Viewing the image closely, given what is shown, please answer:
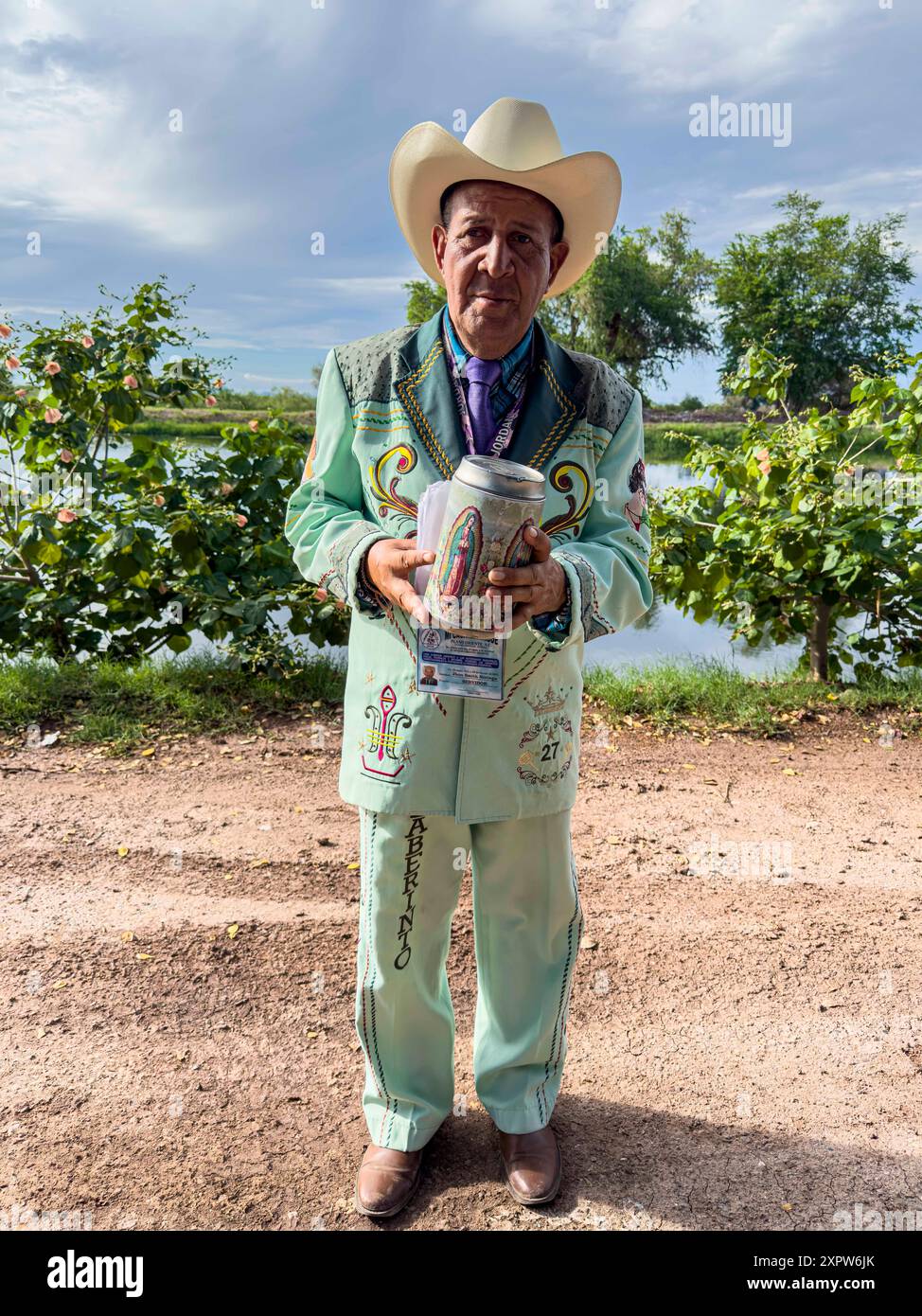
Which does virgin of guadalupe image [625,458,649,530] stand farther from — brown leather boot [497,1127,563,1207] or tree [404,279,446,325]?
tree [404,279,446,325]

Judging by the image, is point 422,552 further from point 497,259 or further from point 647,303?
point 647,303

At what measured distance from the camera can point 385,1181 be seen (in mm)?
2170

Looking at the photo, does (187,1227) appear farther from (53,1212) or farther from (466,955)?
(466,955)

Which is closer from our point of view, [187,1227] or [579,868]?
[187,1227]

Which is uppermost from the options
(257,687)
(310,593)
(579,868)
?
(310,593)

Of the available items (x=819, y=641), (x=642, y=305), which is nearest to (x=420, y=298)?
(x=642, y=305)

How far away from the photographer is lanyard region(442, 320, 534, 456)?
→ 74.1 inches

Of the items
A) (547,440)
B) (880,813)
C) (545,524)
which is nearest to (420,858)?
(545,524)

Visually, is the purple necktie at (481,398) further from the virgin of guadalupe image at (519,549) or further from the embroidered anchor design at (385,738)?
the embroidered anchor design at (385,738)

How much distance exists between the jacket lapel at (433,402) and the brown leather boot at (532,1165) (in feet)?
4.84

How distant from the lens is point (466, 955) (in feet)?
10.5

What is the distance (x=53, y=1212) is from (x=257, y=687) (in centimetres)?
351

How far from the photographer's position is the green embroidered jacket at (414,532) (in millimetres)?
1907

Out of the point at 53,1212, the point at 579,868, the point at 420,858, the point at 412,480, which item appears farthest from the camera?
the point at 579,868
